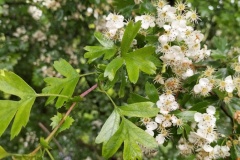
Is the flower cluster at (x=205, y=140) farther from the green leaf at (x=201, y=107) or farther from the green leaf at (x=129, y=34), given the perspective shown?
the green leaf at (x=129, y=34)

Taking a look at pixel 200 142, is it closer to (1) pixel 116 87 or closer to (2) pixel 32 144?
(1) pixel 116 87

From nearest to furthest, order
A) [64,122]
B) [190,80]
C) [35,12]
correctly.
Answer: [64,122]
[190,80]
[35,12]

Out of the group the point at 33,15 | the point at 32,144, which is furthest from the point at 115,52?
the point at 32,144

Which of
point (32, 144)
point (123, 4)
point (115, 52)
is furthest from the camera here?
point (32, 144)

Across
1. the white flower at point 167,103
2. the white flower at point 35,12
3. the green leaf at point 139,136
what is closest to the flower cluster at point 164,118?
the white flower at point 167,103

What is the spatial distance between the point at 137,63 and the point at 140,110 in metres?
0.14

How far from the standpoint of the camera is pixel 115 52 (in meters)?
1.34

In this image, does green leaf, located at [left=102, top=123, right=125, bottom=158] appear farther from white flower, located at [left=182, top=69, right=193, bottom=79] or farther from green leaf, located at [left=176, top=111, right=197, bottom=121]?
white flower, located at [left=182, top=69, right=193, bottom=79]

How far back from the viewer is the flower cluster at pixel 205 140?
1316 mm

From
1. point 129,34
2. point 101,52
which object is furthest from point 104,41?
point 129,34

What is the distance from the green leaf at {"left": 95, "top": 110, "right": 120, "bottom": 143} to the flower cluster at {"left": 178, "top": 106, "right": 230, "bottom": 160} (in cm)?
24

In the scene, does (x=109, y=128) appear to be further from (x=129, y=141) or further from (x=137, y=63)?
(x=137, y=63)

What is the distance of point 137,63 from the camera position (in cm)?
128

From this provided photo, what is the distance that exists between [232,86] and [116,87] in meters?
1.51
